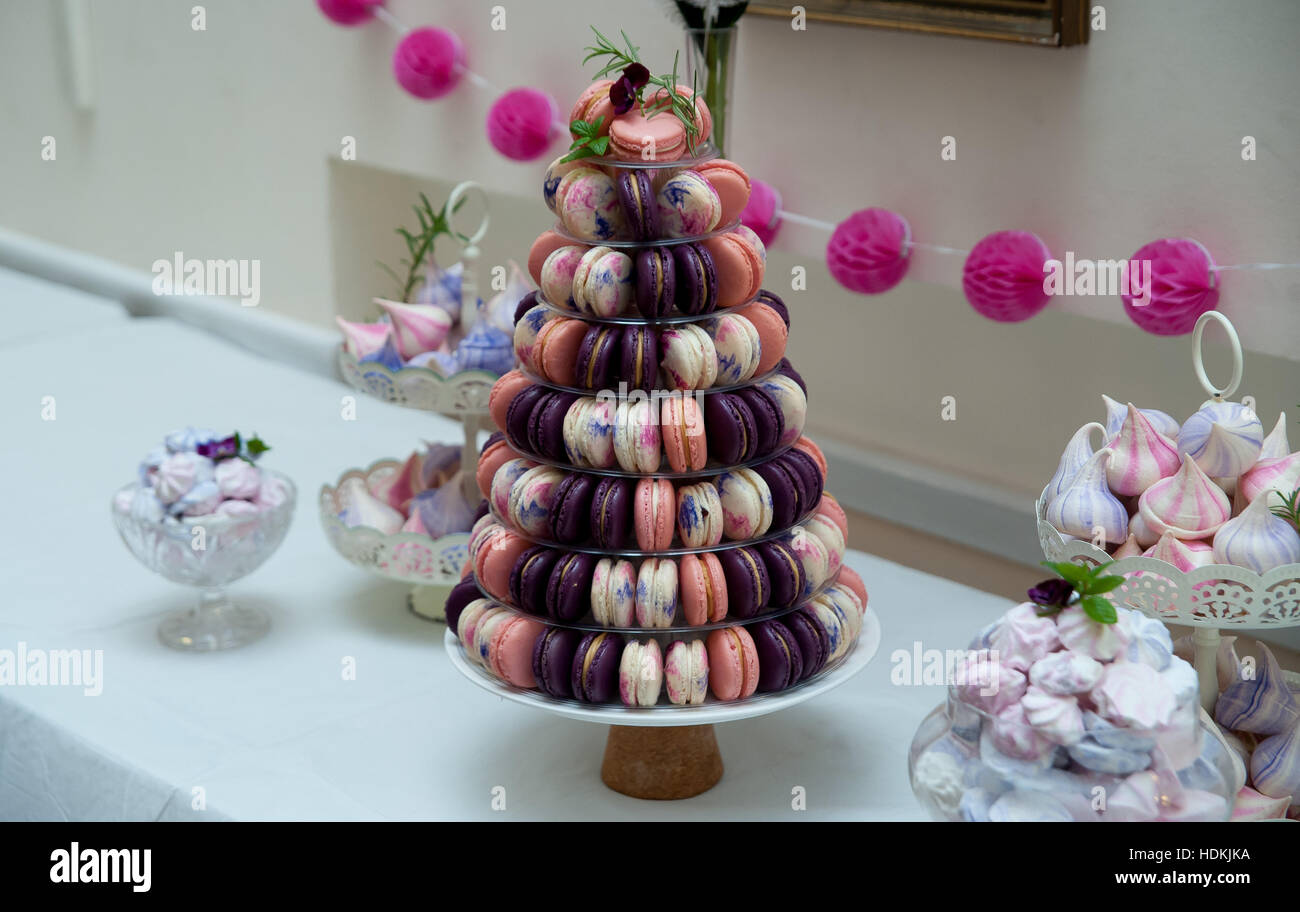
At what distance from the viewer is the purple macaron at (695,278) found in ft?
3.77

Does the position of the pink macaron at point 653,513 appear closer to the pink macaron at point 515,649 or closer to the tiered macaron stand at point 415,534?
the pink macaron at point 515,649

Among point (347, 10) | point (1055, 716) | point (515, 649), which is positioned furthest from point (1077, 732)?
point (347, 10)

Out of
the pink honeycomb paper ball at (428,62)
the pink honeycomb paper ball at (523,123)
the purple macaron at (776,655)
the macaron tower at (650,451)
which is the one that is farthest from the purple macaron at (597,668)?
the pink honeycomb paper ball at (428,62)

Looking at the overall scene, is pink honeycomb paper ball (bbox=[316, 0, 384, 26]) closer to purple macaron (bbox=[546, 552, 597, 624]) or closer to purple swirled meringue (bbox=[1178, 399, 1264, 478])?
purple macaron (bbox=[546, 552, 597, 624])

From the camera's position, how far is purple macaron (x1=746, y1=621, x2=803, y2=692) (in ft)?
3.84

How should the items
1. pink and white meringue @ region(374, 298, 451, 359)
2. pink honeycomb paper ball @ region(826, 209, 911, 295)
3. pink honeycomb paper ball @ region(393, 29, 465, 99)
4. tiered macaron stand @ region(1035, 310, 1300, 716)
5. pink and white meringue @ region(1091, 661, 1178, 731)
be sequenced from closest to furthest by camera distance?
pink and white meringue @ region(1091, 661, 1178, 731) → tiered macaron stand @ region(1035, 310, 1300, 716) → pink and white meringue @ region(374, 298, 451, 359) → pink honeycomb paper ball @ region(826, 209, 911, 295) → pink honeycomb paper ball @ region(393, 29, 465, 99)

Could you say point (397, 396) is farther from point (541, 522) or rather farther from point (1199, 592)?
point (1199, 592)

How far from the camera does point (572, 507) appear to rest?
115 cm

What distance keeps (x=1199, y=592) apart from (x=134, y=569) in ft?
3.91

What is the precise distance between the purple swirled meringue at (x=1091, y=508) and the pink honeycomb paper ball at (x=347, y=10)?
1.62 meters

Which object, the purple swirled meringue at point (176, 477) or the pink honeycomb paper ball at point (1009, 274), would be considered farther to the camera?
the pink honeycomb paper ball at point (1009, 274)

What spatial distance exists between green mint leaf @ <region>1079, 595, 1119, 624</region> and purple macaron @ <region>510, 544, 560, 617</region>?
41cm

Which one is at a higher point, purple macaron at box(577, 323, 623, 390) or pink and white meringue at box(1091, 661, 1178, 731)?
purple macaron at box(577, 323, 623, 390)

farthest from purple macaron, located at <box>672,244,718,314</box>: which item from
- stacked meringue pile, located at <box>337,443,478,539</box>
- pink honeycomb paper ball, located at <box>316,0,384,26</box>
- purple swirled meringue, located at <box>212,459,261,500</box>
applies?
pink honeycomb paper ball, located at <box>316,0,384,26</box>
